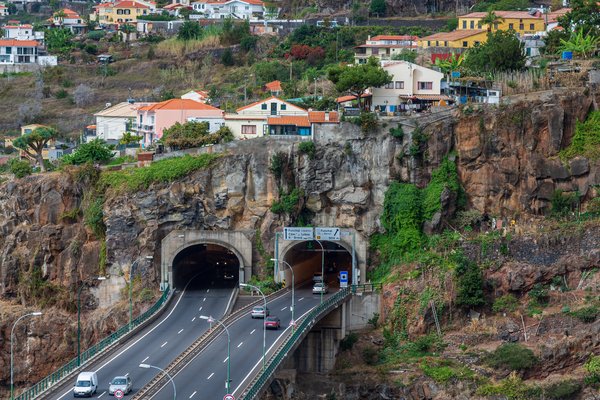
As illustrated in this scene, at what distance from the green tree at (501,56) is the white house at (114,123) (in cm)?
3403

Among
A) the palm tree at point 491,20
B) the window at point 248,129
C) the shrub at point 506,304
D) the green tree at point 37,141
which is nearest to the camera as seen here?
the shrub at point 506,304

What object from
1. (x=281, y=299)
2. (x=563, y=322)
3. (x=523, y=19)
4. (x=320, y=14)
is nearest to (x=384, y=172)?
(x=281, y=299)

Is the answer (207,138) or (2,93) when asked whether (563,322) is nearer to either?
(207,138)

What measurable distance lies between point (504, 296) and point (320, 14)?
2995 inches

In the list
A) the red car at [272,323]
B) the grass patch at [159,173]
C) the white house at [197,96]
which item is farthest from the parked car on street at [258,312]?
the white house at [197,96]

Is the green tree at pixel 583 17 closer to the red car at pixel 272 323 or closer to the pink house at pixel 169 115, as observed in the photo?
the pink house at pixel 169 115

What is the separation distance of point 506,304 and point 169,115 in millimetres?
39688

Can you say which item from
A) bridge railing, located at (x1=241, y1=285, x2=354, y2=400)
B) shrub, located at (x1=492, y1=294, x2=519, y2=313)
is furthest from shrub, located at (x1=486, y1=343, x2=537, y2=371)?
bridge railing, located at (x1=241, y1=285, x2=354, y2=400)

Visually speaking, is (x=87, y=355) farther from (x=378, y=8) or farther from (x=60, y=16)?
(x=60, y=16)

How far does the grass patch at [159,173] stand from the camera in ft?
400

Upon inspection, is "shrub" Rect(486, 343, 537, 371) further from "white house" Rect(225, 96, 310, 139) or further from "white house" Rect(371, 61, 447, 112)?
"white house" Rect(225, 96, 310, 139)

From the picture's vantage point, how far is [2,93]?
17475 cm

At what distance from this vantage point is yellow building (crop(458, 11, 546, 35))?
497 ft

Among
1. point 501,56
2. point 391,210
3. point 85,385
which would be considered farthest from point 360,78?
point 85,385
